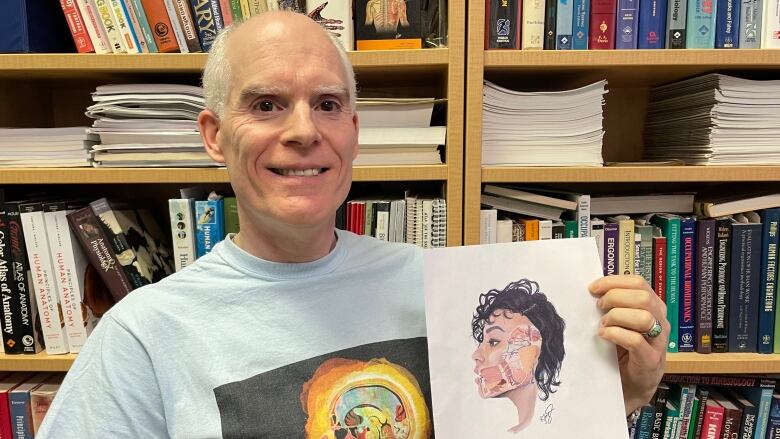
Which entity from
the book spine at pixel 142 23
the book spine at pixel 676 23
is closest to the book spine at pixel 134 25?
the book spine at pixel 142 23

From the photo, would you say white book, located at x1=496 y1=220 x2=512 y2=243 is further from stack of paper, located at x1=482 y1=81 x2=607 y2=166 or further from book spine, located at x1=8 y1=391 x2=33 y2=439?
book spine, located at x1=8 y1=391 x2=33 y2=439

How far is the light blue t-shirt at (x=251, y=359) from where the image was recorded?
74 cm

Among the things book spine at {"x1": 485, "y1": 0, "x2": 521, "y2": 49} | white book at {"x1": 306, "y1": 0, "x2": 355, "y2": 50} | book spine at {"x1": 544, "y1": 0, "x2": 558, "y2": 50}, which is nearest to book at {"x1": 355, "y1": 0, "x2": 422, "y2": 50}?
white book at {"x1": 306, "y1": 0, "x2": 355, "y2": 50}

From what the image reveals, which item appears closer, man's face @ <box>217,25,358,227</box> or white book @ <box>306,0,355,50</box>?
man's face @ <box>217,25,358,227</box>

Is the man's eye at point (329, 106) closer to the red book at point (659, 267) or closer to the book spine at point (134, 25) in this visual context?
the book spine at point (134, 25)

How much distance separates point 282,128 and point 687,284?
1.01 m


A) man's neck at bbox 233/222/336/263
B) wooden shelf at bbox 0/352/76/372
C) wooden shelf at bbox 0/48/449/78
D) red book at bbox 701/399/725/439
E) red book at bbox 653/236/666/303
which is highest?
wooden shelf at bbox 0/48/449/78

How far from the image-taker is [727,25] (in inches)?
44.4

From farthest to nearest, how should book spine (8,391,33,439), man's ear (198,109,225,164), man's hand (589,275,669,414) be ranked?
book spine (8,391,33,439)
man's ear (198,109,225,164)
man's hand (589,275,669,414)

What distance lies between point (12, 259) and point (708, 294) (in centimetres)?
163

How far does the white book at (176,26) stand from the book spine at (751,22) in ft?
4.17

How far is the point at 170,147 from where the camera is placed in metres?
1.16

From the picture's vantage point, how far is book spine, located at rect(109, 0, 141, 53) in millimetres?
1150

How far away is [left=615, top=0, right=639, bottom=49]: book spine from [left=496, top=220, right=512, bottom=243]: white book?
1.55ft
